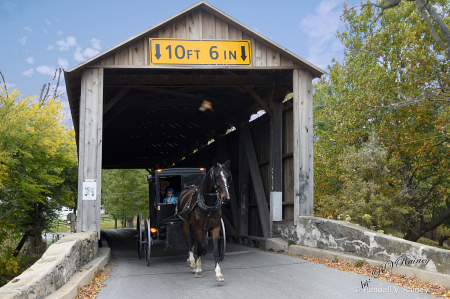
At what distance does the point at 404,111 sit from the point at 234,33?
9.56m

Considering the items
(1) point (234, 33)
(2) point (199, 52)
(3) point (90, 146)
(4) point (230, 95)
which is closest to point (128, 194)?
(4) point (230, 95)

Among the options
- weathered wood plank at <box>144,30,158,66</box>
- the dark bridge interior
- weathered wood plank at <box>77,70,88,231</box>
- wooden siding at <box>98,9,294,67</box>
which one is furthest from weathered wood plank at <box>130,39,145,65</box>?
the dark bridge interior

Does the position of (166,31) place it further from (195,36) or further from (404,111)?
(404,111)

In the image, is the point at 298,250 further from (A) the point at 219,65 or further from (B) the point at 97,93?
(B) the point at 97,93

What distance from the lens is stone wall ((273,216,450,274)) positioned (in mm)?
5898

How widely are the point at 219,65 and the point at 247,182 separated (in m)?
5.06

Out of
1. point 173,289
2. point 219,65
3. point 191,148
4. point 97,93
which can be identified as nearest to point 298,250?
point 173,289

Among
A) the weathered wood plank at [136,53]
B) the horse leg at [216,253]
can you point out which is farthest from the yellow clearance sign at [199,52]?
the horse leg at [216,253]

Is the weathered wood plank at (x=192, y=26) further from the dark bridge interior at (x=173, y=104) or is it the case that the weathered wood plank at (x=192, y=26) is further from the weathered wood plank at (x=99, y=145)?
the weathered wood plank at (x=99, y=145)

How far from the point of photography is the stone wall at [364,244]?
5.90m

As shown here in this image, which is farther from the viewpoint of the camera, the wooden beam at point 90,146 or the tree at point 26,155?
the tree at point 26,155

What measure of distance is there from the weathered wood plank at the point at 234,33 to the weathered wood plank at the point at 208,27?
40cm

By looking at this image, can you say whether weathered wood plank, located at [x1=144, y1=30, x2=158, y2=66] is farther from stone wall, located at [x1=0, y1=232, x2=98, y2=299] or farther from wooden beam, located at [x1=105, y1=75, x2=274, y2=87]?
stone wall, located at [x1=0, y1=232, x2=98, y2=299]

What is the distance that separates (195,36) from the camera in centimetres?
995
